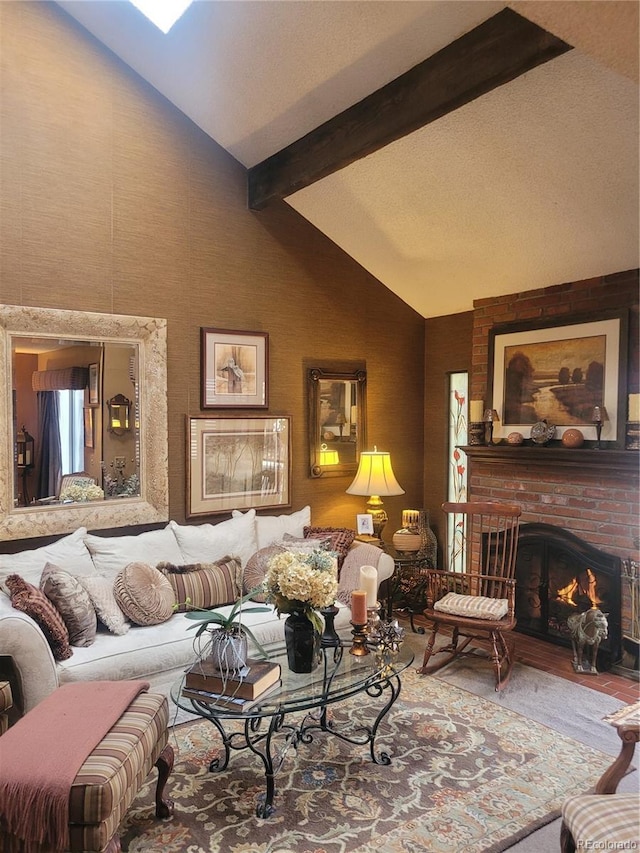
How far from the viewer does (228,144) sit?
4.23m

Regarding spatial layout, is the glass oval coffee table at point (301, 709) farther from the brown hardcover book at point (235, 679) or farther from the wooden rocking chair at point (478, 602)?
the wooden rocking chair at point (478, 602)

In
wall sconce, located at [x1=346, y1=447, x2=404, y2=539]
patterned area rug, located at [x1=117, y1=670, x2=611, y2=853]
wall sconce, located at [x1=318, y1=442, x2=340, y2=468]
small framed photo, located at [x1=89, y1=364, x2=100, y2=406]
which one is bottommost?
patterned area rug, located at [x1=117, y1=670, x2=611, y2=853]

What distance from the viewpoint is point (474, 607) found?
3662 mm

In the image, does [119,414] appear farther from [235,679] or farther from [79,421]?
[235,679]

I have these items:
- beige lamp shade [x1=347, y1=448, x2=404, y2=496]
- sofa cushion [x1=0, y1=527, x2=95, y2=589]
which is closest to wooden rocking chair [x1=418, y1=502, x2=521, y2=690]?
beige lamp shade [x1=347, y1=448, x2=404, y2=496]

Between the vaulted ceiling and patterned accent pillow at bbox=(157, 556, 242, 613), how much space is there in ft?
8.40

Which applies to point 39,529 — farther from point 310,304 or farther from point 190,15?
point 190,15

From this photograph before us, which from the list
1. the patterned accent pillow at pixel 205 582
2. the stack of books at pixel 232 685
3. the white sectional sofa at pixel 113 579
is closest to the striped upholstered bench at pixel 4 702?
the white sectional sofa at pixel 113 579

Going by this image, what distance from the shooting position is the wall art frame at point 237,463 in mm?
4246

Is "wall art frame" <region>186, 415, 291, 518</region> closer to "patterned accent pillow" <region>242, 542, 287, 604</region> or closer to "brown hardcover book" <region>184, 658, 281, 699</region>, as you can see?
"patterned accent pillow" <region>242, 542, 287, 604</region>

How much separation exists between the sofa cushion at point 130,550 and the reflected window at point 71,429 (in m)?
0.45

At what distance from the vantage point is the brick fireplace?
12.6ft

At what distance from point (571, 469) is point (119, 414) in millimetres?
3037

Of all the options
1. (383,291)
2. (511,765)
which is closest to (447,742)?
(511,765)
